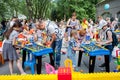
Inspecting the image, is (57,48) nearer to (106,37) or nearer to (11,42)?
(106,37)

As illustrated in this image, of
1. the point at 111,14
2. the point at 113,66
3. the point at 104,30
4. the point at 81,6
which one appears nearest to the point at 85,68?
the point at 113,66

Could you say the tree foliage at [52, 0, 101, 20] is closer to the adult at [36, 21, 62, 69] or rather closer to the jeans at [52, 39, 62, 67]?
the jeans at [52, 39, 62, 67]

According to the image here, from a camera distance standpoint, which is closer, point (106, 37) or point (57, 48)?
point (106, 37)

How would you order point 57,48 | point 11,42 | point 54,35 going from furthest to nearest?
1. point 57,48
2. point 54,35
3. point 11,42

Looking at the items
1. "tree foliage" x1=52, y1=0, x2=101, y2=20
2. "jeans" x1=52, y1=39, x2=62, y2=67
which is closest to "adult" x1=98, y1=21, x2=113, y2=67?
"jeans" x1=52, y1=39, x2=62, y2=67

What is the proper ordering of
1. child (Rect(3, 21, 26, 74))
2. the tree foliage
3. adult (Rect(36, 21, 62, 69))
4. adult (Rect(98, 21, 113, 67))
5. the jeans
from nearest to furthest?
child (Rect(3, 21, 26, 74)), adult (Rect(98, 21, 113, 67)), adult (Rect(36, 21, 62, 69)), the jeans, the tree foliage

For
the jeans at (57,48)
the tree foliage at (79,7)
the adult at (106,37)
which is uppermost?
the tree foliage at (79,7)

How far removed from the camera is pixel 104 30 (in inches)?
366

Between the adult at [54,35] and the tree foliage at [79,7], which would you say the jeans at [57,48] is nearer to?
the adult at [54,35]

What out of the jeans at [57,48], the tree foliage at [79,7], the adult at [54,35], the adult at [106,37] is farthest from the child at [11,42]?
the tree foliage at [79,7]

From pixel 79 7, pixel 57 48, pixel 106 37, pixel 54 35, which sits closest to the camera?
pixel 106 37

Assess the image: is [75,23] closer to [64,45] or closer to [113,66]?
[113,66]

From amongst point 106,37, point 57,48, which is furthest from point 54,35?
point 106,37

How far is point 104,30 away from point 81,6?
3683 centimetres
